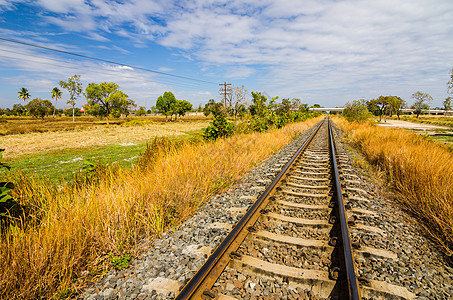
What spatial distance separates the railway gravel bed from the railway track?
0.02m

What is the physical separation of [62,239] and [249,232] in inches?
97.8

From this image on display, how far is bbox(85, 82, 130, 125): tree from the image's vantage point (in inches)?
2071

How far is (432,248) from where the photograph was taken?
9.61 feet

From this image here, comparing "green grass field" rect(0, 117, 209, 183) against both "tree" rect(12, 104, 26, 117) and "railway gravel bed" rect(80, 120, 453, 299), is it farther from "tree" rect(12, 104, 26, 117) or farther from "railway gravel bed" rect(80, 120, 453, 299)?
"tree" rect(12, 104, 26, 117)

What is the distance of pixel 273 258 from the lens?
2.70 meters

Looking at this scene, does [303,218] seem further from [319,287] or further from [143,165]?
[143,165]

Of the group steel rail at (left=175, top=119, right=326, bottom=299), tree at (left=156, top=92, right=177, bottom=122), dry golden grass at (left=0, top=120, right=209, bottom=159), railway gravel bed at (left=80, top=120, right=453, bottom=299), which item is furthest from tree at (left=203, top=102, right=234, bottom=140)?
tree at (left=156, top=92, right=177, bottom=122)

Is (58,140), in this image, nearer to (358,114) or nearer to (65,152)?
(65,152)

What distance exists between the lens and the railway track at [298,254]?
2.16 m

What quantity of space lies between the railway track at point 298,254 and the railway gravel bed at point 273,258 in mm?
21

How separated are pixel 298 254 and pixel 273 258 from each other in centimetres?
35

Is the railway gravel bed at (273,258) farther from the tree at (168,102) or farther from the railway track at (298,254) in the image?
the tree at (168,102)

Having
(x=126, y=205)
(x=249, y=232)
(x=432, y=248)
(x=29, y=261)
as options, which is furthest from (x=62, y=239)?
(x=432, y=248)

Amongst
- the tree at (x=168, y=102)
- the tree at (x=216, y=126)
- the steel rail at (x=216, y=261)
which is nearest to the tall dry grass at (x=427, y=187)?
the steel rail at (x=216, y=261)
